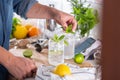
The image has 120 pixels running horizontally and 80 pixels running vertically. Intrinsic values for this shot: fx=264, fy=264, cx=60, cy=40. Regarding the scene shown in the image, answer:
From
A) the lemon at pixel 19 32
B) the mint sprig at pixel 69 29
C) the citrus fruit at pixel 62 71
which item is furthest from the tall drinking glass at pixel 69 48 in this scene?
the lemon at pixel 19 32

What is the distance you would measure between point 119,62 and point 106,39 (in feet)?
0.10

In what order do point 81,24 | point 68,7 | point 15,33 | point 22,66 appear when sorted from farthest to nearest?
point 68,7, point 15,33, point 81,24, point 22,66

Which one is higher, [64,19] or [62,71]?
[64,19]

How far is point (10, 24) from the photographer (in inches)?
50.6

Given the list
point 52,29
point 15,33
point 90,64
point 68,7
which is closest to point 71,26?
point 90,64

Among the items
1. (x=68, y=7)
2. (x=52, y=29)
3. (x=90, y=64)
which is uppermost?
(x=68, y=7)

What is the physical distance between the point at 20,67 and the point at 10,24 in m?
0.33

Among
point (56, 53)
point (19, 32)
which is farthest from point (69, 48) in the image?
point (19, 32)

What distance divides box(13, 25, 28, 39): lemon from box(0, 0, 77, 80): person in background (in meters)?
0.36

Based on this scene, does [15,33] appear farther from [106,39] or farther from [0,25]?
[106,39]

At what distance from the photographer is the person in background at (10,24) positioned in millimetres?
1029

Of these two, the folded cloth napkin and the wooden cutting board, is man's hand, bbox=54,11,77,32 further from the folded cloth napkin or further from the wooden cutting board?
the folded cloth napkin

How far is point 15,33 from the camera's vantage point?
5.91 feet

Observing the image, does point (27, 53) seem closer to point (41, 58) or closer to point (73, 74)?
point (41, 58)
